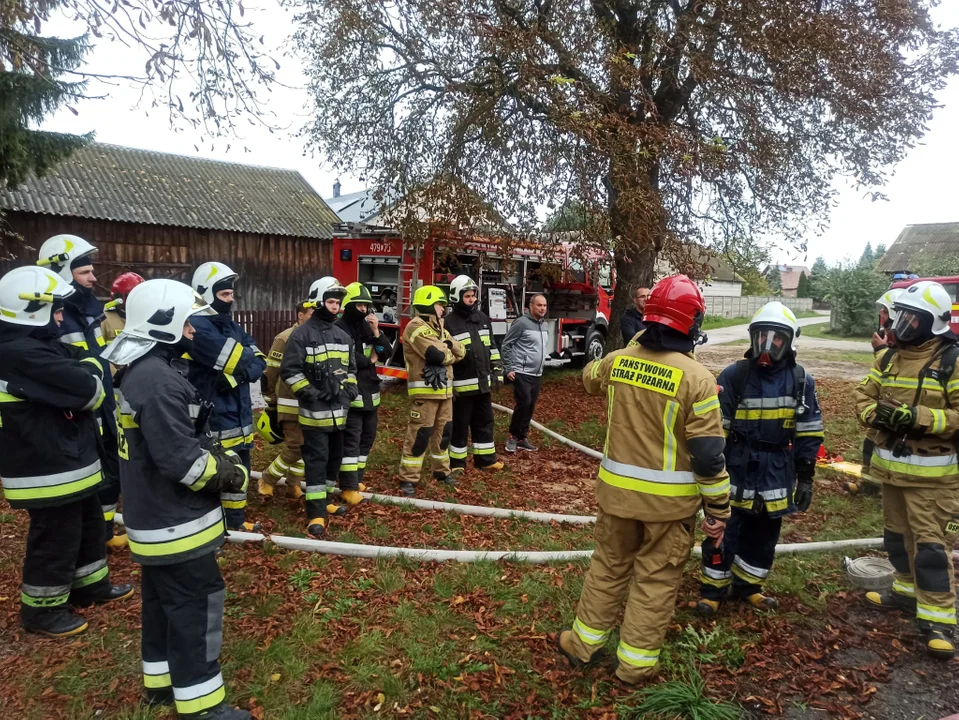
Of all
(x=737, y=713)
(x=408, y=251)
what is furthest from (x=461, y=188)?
(x=737, y=713)

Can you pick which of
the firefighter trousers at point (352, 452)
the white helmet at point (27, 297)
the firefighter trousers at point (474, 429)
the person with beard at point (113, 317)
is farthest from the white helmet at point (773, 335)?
the person with beard at point (113, 317)

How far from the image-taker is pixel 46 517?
365 cm

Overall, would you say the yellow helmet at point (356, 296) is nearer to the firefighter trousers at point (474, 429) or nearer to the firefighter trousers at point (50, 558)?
the firefighter trousers at point (474, 429)

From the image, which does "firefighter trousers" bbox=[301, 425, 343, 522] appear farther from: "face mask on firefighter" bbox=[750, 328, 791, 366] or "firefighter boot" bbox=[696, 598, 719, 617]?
"face mask on firefighter" bbox=[750, 328, 791, 366]

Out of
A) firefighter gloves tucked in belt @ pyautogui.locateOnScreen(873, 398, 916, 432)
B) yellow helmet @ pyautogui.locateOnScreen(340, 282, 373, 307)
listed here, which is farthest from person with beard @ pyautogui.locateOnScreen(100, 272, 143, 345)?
firefighter gloves tucked in belt @ pyautogui.locateOnScreen(873, 398, 916, 432)

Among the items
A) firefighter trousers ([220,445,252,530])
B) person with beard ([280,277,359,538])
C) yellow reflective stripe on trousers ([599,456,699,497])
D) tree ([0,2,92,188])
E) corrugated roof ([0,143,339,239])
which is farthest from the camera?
corrugated roof ([0,143,339,239])

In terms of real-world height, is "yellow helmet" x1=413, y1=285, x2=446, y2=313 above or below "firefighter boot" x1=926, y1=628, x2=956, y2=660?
above

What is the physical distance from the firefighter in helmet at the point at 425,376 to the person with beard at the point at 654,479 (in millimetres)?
3108

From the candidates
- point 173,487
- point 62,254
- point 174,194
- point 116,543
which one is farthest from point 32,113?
point 174,194

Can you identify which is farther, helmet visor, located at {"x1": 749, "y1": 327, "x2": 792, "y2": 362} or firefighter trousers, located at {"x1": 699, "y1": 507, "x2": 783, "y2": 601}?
firefighter trousers, located at {"x1": 699, "y1": 507, "x2": 783, "y2": 601}

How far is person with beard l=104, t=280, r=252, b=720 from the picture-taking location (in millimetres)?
2727

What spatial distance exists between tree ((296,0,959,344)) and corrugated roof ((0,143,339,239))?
27.7ft

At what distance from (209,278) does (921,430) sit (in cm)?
479

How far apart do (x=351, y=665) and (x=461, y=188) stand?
771 centimetres
